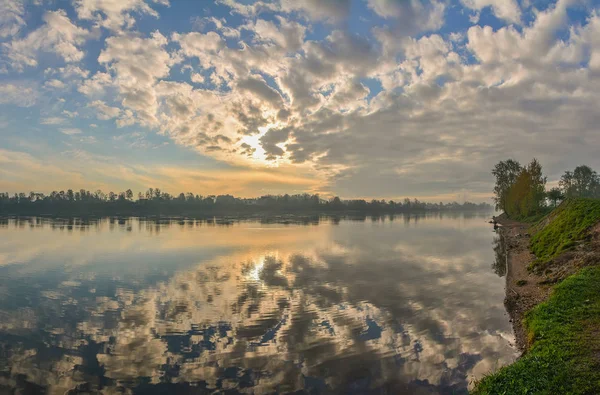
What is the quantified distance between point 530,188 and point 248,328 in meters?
97.4

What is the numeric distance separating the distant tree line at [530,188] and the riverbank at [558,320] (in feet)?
212

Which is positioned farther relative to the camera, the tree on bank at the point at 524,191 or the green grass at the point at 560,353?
the tree on bank at the point at 524,191

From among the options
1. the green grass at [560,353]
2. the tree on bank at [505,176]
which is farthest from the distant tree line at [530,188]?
the green grass at [560,353]

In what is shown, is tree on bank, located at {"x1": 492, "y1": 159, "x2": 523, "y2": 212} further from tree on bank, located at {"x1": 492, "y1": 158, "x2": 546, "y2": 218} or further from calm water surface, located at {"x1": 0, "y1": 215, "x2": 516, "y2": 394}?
calm water surface, located at {"x1": 0, "y1": 215, "x2": 516, "y2": 394}

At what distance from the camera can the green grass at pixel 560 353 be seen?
10.7 metres

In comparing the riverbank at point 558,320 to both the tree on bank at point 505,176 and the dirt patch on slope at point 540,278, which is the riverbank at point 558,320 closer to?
the dirt patch on slope at point 540,278

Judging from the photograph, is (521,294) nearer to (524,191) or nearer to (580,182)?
(524,191)

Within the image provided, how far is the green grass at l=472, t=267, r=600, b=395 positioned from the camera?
10.7 m

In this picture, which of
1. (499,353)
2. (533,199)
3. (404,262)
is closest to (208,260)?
(404,262)

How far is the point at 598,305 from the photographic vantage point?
1688 centimetres

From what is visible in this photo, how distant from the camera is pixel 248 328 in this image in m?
20.4

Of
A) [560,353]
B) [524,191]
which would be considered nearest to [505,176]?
[524,191]

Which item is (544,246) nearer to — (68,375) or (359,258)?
(359,258)

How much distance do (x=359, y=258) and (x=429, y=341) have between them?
94.0 feet
